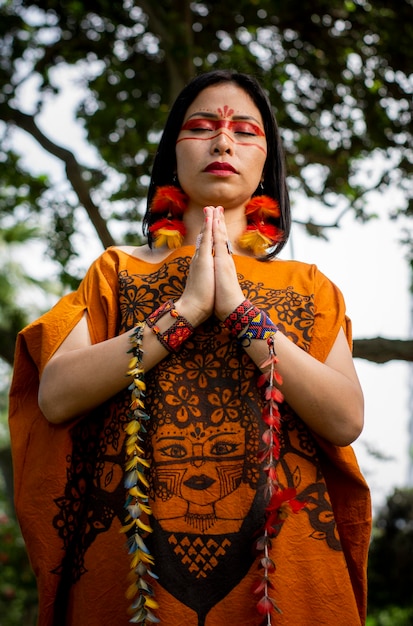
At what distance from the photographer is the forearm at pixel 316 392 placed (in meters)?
1.72

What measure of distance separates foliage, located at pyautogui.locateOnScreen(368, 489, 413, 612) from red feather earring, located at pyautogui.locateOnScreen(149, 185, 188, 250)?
21.0ft

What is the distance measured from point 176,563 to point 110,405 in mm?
445

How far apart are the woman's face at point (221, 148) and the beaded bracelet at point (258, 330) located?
473 millimetres

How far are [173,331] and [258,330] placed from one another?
0.21 m

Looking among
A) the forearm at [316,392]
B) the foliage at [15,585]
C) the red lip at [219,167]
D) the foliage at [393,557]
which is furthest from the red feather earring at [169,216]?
the foliage at [393,557]

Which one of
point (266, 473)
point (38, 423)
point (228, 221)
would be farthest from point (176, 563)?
point (228, 221)

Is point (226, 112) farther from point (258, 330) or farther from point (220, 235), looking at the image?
point (258, 330)

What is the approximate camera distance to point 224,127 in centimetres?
207

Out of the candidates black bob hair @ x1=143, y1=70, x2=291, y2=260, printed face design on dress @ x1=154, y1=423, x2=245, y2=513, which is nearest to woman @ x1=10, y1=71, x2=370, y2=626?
printed face design on dress @ x1=154, y1=423, x2=245, y2=513

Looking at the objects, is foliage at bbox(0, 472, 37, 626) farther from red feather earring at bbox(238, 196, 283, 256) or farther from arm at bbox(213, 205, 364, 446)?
arm at bbox(213, 205, 364, 446)

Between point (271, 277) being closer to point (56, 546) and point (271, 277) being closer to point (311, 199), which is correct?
point (56, 546)

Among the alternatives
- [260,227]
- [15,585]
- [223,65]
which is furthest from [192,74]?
[15,585]

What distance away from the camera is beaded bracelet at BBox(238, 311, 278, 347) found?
1.72 m

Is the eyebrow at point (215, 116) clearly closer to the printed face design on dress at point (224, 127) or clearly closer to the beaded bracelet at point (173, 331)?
the printed face design on dress at point (224, 127)
